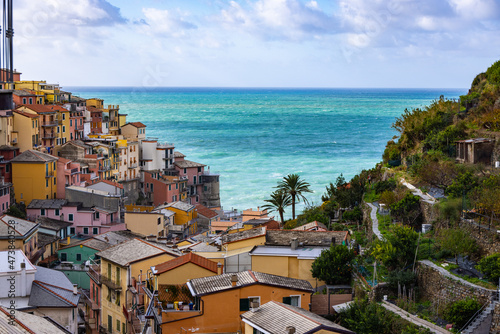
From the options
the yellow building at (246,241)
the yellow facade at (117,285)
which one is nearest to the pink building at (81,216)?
the yellow facade at (117,285)

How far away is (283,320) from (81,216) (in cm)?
3329

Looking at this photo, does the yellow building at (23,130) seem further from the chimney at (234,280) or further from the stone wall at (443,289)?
the chimney at (234,280)

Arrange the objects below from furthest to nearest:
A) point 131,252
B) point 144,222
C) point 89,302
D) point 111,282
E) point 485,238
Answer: point 144,222
point 89,302
point 131,252
point 111,282
point 485,238

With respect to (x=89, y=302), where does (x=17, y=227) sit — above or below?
above

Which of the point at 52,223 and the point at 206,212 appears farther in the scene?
the point at 206,212

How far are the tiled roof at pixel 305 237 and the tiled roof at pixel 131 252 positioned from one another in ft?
12.5

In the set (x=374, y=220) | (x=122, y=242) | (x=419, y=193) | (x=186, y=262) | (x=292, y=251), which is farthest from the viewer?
(x=419, y=193)

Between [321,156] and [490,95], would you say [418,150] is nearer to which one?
[490,95]

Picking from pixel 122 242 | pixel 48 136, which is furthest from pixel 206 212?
pixel 122 242

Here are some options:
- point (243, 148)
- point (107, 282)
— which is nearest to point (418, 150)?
point (107, 282)

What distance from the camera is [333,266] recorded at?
2436cm

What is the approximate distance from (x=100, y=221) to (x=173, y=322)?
29.1 metres

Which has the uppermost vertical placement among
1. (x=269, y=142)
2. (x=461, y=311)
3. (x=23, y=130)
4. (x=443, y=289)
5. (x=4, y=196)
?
(x=23, y=130)

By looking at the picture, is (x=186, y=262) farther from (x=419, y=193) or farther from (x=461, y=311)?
(x=419, y=193)
